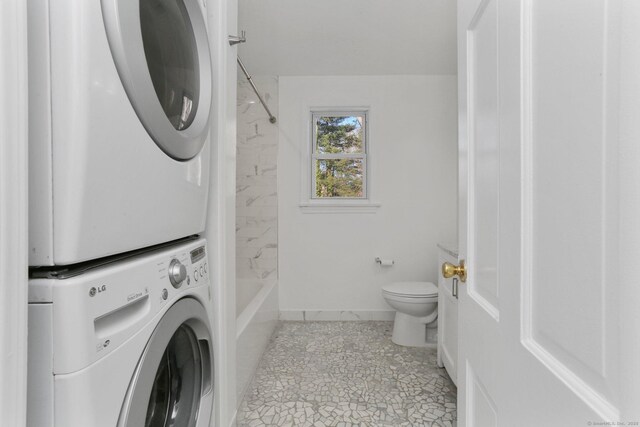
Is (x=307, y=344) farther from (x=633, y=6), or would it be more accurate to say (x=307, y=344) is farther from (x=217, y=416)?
(x=633, y=6)

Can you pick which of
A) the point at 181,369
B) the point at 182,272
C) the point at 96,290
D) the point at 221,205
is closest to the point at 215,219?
the point at 221,205

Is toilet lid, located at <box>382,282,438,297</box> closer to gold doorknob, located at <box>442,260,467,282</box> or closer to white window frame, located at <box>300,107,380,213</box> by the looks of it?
white window frame, located at <box>300,107,380,213</box>

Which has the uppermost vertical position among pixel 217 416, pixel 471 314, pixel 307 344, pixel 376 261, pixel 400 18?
pixel 400 18

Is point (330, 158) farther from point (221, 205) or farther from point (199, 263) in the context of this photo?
point (199, 263)

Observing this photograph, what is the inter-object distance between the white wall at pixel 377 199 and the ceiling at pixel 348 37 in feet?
0.66

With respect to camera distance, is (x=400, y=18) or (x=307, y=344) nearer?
(x=400, y=18)

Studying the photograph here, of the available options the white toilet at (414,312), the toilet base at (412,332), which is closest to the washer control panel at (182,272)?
the white toilet at (414,312)

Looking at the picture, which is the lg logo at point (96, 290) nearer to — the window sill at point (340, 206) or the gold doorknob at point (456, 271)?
the gold doorknob at point (456, 271)

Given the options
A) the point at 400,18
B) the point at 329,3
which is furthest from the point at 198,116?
the point at 400,18

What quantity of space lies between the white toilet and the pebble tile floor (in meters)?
0.08

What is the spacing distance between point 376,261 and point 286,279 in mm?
881

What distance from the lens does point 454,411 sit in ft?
5.29

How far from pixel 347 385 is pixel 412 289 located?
2.89ft

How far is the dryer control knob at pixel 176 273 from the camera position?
774mm
